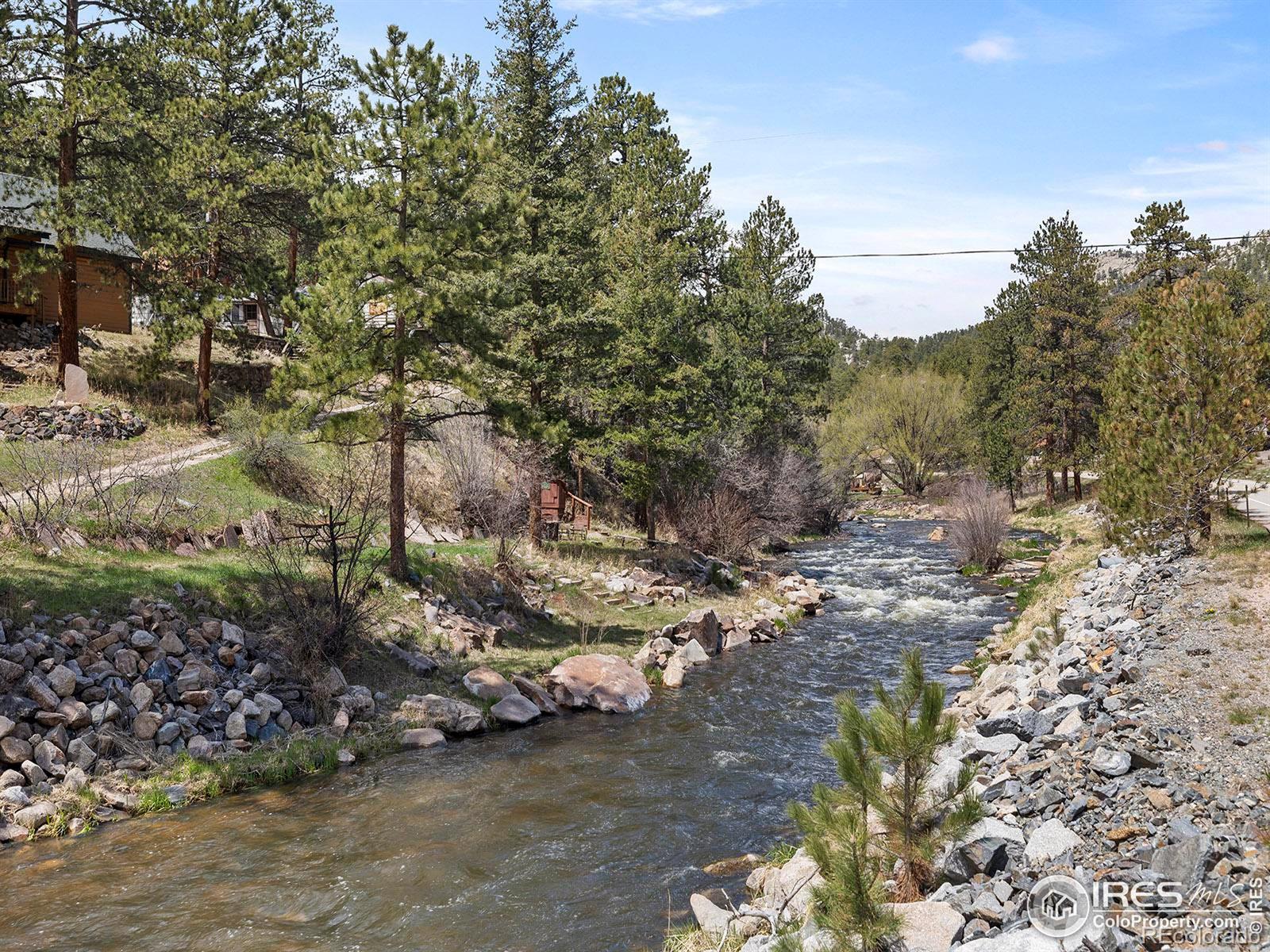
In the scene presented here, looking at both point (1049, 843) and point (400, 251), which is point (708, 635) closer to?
point (400, 251)

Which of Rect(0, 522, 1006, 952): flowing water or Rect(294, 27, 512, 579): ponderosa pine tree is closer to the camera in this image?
Rect(0, 522, 1006, 952): flowing water

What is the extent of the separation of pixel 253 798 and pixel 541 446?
17716 mm

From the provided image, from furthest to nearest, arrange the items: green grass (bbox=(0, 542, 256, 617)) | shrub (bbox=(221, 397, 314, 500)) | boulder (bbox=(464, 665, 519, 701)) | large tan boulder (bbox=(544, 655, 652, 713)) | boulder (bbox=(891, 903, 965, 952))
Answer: shrub (bbox=(221, 397, 314, 500))
large tan boulder (bbox=(544, 655, 652, 713))
boulder (bbox=(464, 665, 519, 701))
green grass (bbox=(0, 542, 256, 617))
boulder (bbox=(891, 903, 965, 952))

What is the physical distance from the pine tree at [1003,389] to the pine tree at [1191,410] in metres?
29.4

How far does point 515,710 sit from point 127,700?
5.86m

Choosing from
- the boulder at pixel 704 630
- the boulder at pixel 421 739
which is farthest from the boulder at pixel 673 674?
the boulder at pixel 421 739

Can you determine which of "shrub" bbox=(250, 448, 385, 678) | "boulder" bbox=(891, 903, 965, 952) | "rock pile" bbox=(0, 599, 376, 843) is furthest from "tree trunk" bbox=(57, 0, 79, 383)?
"boulder" bbox=(891, 903, 965, 952)

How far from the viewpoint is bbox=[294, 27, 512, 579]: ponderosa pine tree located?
660 inches

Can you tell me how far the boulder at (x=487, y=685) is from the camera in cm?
1538

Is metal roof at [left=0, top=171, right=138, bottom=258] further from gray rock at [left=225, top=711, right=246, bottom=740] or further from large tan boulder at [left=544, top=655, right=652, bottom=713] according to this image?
large tan boulder at [left=544, top=655, right=652, bottom=713]

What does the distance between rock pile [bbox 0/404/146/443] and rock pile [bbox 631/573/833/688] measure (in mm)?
14765

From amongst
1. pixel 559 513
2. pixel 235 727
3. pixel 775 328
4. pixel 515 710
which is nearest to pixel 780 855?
pixel 515 710

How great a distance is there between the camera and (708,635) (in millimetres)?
20422

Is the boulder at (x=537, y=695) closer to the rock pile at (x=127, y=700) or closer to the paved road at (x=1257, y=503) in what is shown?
the rock pile at (x=127, y=700)
